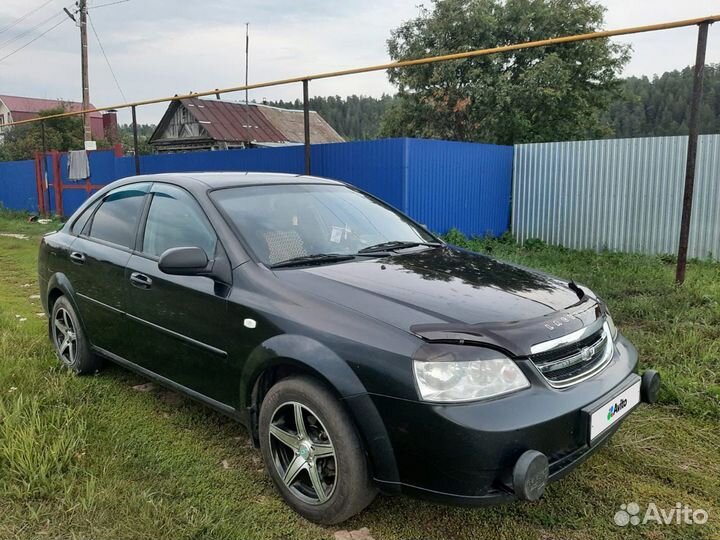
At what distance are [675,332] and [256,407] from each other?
3.70 meters

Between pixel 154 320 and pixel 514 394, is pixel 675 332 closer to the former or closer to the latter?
pixel 514 394

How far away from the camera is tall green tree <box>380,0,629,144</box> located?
55.7 feet

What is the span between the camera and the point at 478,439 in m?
2.03

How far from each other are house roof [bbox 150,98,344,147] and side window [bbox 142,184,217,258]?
28750 millimetres

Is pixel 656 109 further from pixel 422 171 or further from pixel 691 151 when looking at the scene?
pixel 691 151

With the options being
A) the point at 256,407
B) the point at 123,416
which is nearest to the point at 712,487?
the point at 256,407

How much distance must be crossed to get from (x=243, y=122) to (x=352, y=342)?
109ft

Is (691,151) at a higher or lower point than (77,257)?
higher

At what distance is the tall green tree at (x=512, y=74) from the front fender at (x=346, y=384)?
1585 cm

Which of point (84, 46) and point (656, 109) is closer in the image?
point (84, 46)

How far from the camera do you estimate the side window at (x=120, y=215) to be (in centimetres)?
365

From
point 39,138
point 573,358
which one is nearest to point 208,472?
point 573,358

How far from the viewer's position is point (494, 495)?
2.09m

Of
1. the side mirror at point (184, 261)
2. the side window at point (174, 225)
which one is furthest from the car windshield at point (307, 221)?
the side mirror at point (184, 261)
